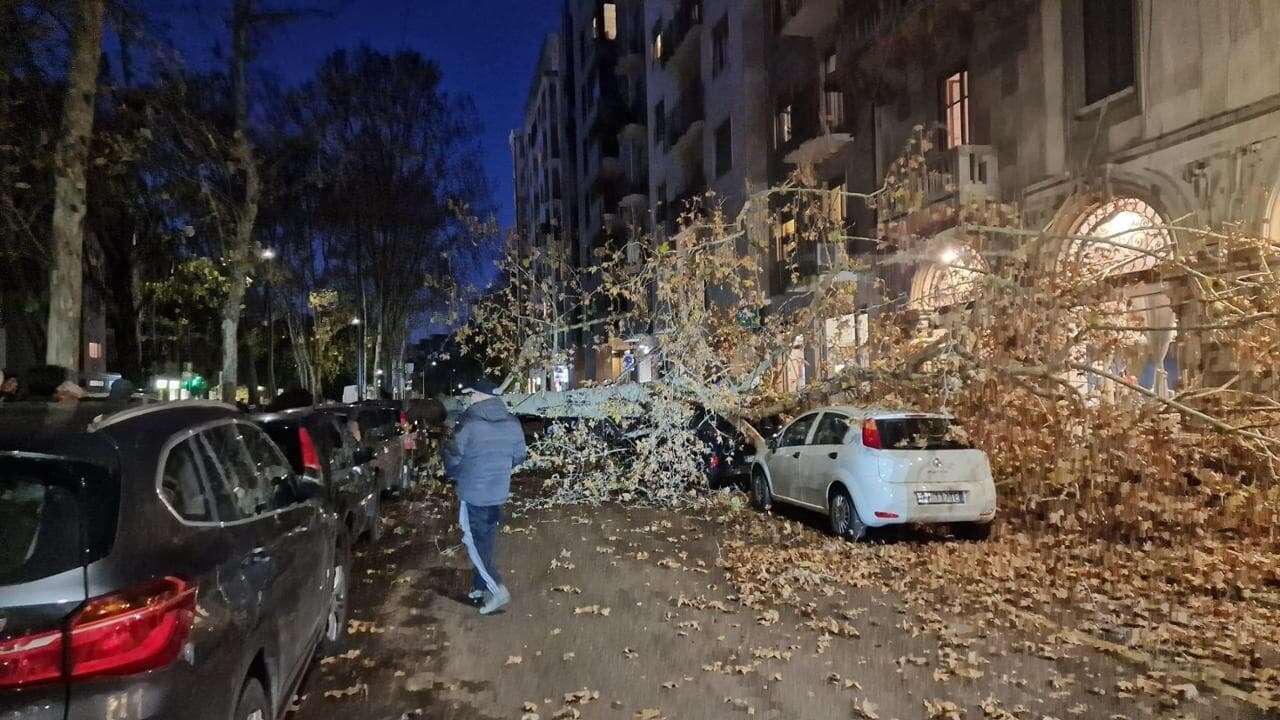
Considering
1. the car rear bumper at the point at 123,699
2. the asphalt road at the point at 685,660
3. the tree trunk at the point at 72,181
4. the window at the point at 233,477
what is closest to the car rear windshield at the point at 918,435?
the asphalt road at the point at 685,660

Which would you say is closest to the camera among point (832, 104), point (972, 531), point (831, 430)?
point (972, 531)

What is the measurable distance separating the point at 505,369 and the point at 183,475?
16293 millimetres

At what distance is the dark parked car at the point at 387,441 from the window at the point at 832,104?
1251 cm

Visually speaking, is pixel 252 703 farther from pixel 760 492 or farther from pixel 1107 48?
pixel 1107 48

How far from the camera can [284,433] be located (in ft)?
26.5

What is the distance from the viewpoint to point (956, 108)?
58.2 ft

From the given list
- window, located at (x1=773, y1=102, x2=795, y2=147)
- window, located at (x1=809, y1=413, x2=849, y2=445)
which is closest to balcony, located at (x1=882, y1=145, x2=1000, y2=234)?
window, located at (x1=809, y1=413, x2=849, y2=445)

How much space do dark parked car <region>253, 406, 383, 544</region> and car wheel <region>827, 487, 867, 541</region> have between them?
5.07 m

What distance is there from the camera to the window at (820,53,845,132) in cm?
2116

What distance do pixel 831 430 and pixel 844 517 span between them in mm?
1103

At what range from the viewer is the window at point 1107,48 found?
13383 millimetres

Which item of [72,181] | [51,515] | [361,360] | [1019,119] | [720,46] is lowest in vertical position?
[51,515]

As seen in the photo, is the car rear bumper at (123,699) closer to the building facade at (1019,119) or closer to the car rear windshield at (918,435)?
the car rear windshield at (918,435)

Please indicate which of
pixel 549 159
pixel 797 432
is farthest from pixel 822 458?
pixel 549 159
